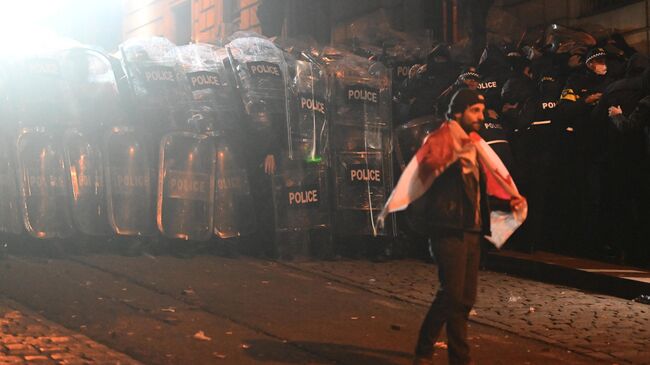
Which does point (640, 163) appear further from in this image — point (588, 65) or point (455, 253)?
point (455, 253)

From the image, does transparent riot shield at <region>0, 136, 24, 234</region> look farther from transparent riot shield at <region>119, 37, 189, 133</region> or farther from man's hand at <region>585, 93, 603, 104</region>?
man's hand at <region>585, 93, 603, 104</region>

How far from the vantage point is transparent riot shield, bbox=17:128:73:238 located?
10836 millimetres

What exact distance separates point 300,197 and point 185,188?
1.28 meters

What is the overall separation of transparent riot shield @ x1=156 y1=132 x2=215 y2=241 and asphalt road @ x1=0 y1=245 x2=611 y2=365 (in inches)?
16.0

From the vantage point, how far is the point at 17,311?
799cm

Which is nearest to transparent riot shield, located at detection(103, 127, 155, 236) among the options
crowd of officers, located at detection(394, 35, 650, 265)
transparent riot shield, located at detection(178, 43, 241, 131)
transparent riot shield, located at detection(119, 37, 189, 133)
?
transparent riot shield, located at detection(119, 37, 189, 133)

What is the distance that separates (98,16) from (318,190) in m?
27.7

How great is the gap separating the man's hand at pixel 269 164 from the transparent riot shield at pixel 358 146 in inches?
29.4

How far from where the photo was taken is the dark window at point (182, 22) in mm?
32656

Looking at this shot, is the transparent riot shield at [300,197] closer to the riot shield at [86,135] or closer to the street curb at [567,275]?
the riot shield at [86,135]

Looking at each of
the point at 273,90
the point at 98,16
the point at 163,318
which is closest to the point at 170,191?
the point at 273,90

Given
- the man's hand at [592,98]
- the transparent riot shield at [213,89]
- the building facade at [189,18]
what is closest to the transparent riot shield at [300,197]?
the transparent riot shield at [213,89]

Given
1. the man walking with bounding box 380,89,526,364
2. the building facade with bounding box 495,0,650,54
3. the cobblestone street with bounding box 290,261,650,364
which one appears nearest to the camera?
the man walking with bounding box 380,89,526,364

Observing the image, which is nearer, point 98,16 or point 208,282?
point 208,282
